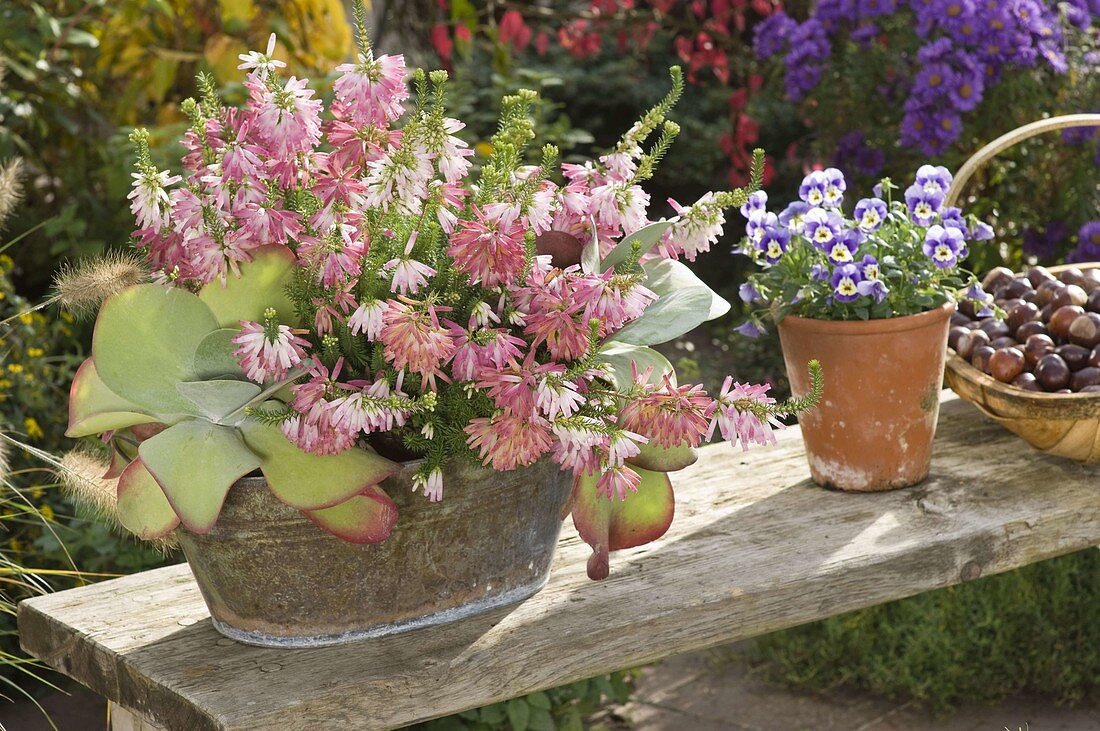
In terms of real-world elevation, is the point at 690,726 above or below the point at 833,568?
below

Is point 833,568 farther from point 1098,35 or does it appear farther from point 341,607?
point 1098,35

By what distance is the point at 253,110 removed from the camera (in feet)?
4.30

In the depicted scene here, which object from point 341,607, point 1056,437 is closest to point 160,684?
point 341,607

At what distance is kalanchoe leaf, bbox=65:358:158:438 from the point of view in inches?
53.7

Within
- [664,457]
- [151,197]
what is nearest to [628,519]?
[664,457]

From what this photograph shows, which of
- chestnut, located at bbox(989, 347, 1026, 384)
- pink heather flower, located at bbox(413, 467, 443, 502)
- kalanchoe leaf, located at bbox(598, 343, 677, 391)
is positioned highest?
kalanchoe leaf, located at bbox(598, 343, 677, 391)

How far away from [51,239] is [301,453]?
8.41ft

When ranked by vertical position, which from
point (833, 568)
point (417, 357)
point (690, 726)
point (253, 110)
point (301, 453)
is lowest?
point (690, 726)

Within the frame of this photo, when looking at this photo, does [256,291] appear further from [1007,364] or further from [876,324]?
[1007,364]

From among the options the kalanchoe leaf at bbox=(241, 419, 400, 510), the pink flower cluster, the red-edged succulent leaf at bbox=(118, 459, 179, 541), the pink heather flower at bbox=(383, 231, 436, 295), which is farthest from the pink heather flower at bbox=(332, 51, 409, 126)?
the red-edged succulent leaf at bbox=(118, 459, 179, 541)

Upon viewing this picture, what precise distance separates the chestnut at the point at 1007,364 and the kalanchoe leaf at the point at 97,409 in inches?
48.2

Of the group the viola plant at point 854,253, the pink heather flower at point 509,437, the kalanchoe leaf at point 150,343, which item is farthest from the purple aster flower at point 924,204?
the kalanchoe leaf at point 150,343

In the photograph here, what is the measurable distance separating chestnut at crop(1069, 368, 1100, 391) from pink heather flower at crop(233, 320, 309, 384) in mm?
1179

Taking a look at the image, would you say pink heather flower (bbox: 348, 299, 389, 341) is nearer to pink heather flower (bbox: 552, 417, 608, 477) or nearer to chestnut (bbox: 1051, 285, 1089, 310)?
pink heather flower (bbox: 552, 417, 608, 477)
